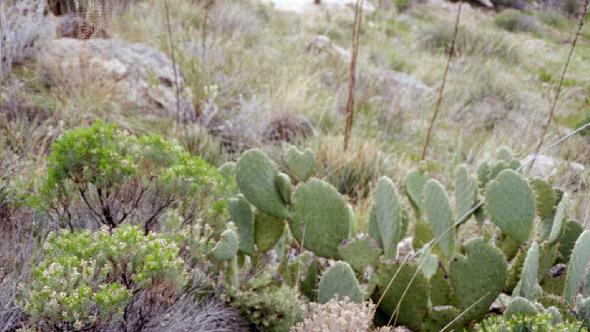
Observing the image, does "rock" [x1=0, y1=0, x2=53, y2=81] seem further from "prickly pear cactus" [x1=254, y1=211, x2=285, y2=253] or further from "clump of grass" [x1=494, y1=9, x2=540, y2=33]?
"clump of grass" [x1=494, y1=9, x2=540, y2=33]

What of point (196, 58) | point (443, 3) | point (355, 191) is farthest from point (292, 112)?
point (443, 3)

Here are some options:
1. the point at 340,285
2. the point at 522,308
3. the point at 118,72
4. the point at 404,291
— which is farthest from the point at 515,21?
the point at 522,308

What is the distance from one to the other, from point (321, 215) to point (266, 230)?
0.71 ft

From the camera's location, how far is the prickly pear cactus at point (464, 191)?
2.02 meters

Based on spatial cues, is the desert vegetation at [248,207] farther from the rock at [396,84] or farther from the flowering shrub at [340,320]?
the rock at [396,84]

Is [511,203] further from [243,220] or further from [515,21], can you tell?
[515,21]

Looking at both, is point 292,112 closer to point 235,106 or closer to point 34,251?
point 235,106

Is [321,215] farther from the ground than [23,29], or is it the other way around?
[321,215]

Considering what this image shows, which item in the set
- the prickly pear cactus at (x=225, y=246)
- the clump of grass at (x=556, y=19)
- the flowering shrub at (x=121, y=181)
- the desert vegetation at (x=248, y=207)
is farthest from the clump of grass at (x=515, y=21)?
the prickly pear cactus at (x=225, y=246)

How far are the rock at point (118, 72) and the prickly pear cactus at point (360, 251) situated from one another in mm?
2481

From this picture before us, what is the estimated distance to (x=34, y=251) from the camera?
5.96 ft

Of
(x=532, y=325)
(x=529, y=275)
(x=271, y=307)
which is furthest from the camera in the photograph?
(x=271, y=307)

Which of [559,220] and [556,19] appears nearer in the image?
[559,220]

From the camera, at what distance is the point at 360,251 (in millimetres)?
1873
